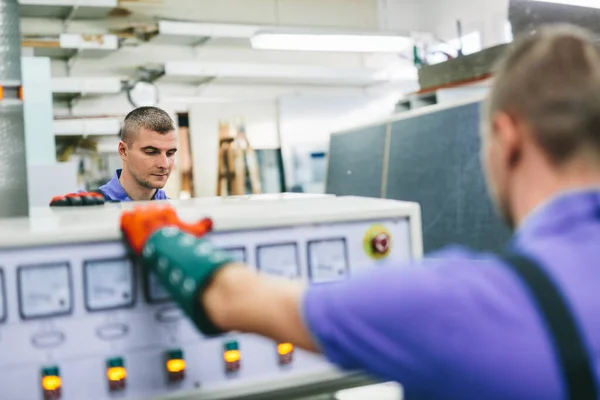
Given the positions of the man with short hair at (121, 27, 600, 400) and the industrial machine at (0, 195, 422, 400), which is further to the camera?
the industrial machine at (0, 195, 422, 400)

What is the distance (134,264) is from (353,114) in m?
6.06

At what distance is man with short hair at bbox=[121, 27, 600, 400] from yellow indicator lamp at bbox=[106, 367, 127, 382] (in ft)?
0.78

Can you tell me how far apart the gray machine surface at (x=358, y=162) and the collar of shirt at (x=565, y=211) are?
1.93m

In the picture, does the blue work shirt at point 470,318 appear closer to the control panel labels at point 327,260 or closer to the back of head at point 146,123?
the control panel labels at point 327,260

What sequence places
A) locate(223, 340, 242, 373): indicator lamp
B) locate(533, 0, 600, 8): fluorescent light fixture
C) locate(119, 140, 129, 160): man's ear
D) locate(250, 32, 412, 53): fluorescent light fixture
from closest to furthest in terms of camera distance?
locate(223, 340, 242, 373): indicator lamp
locate(119, 140, 129, 160): man's ear
locate(533, 0, 600, 8): fluorescent light fixture
locate(250, 32, 412, 53): fluorescent light fixture

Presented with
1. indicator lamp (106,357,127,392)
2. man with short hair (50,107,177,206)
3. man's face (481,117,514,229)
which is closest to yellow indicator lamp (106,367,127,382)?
indicator lamp (106,357,127,392)

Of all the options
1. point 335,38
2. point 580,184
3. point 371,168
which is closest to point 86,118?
point 335,38

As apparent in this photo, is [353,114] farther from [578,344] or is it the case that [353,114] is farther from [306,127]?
[578,344]

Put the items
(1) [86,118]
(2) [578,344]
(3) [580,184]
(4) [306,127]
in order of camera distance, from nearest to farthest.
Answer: (2) [578,344] → (3) [580,184] → (1) [86,118] → (4) [306,127]

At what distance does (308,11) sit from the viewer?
7.01 meters

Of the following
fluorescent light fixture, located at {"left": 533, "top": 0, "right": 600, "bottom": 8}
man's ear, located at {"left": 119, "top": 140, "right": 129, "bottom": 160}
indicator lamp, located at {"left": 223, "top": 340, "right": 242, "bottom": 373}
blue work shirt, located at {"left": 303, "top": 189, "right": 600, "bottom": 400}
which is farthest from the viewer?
fluorescent light fixture, located at {"left": 533, "top": 0, "right": 600, "bottom": 8}

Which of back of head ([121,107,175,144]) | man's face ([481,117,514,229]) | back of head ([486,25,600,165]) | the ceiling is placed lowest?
man's face ([481,117,514,229])

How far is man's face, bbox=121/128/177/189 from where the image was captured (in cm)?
250

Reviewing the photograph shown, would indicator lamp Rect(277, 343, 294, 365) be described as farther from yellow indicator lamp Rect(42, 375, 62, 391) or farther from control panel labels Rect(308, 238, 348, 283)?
yellow indicator lamp Rect(42, 375, 62, 391)
